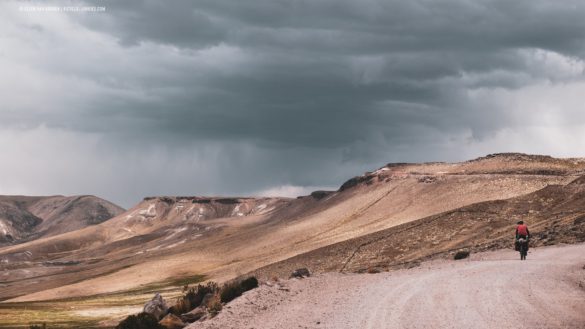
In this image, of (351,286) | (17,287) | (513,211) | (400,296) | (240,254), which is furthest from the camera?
(17,287)

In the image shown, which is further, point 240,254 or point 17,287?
point 17,287

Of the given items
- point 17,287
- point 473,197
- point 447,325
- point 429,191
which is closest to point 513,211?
point 473,197

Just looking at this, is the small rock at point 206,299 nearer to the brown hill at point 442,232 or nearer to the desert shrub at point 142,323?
the desert shrub at point 142,323

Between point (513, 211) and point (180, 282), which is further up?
point (513, 211)

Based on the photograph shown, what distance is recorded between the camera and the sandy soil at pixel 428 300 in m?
20.6

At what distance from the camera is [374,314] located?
71.9 feet

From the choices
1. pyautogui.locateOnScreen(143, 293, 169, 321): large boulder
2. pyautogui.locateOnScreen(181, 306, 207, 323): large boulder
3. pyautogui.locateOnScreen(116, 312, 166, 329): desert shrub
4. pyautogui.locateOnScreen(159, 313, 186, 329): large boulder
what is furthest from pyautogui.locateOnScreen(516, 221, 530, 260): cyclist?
pyautogui.locateOnScreen(116, 312, 166, 329): desert shrub

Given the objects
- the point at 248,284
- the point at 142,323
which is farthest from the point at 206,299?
the point at 142,323

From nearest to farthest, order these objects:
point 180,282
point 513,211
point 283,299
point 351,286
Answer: point 283,299 → point 351,286 → point 513,211 → point 180,282

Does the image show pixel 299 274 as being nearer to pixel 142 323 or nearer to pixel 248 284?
pixel 248 284

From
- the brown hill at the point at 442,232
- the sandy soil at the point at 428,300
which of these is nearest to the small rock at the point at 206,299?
the sandy soil at the point at 428,300

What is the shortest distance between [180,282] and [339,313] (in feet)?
379

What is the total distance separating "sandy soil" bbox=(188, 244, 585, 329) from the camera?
20.6m

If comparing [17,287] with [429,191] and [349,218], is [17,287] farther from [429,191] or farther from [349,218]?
[429,191]
